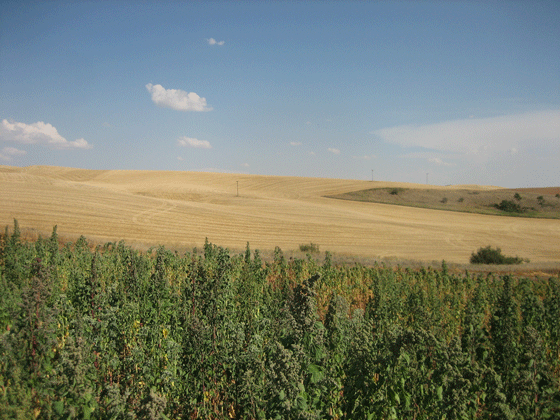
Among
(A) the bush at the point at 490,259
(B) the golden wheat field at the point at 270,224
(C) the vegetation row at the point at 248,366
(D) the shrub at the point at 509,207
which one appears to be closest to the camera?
Result: (C) the vegetation row at the point at 248,366

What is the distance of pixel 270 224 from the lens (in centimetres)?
3450

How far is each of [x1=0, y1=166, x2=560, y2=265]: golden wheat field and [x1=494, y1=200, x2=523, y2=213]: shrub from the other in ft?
11.5

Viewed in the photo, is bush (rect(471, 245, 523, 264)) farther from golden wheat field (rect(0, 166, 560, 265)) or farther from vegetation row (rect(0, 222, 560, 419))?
vegetation row (rect(0, 222, 560, 419))

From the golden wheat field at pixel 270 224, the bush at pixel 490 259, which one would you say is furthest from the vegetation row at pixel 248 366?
the bush at pixel 490 259

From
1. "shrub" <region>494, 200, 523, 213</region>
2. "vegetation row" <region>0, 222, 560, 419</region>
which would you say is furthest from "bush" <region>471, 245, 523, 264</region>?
"shrub" <region>494, 200, 523, 213</region>

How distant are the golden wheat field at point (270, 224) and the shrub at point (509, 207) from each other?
11.5ft

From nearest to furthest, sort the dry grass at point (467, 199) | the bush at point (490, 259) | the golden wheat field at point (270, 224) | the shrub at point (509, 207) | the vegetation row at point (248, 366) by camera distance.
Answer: the vegetation row at point (248, 366) < the bush at point (490, 259) < the golden wheat field at point (270, 224) < the dry grass at point (467, 199) < the shrub at point (509, 207)

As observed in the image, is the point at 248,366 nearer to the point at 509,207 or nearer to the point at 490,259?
the point at 490,259

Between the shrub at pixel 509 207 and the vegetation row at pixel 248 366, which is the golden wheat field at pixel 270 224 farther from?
the vegetation row at pixel 248 366

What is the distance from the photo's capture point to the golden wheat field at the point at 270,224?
27.3 meters

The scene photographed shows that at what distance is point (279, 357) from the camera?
3.08m

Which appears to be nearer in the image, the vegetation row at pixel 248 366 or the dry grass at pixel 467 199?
the vegetation row at pixel 248 366

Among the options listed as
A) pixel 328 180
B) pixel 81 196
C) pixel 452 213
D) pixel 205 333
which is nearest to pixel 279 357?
pixel 205 333

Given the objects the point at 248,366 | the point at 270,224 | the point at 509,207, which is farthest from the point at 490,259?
the point at 509,207
